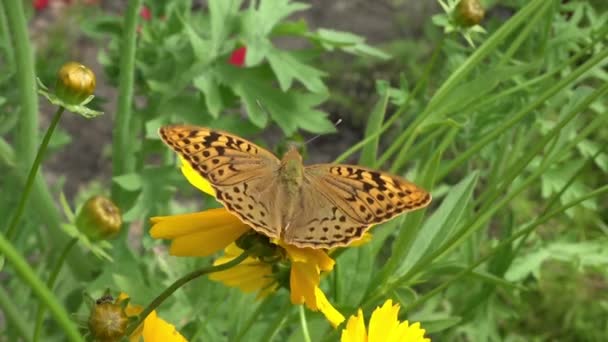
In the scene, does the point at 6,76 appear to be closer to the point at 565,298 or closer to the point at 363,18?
the point at 565,298

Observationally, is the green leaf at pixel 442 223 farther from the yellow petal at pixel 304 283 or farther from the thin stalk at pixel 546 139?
the yellow petal at pixel 304 283

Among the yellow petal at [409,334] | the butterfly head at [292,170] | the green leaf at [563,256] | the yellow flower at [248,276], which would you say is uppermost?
the butterfly head at [292,170]

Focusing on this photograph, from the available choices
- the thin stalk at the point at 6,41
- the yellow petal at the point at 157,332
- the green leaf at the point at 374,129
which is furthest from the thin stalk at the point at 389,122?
the thin stalk at the point at 6,41

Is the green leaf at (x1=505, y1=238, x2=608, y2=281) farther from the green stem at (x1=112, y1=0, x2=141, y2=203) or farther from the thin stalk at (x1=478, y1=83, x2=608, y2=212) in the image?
the green stem at (x1=112, y1=0, x2=141, y2=203)

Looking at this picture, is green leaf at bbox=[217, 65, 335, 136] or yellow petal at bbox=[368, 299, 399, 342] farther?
green leaf at bbox=[217, 65, 335, 136]

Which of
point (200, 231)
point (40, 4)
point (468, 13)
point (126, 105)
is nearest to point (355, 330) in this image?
point (200, 231)

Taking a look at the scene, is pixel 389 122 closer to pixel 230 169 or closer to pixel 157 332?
pixel 230 169

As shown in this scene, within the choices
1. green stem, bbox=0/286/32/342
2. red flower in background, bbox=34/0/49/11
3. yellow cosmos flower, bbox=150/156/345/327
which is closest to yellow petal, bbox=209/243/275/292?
yellow cosmos flower, bbox=150/156/345/327
